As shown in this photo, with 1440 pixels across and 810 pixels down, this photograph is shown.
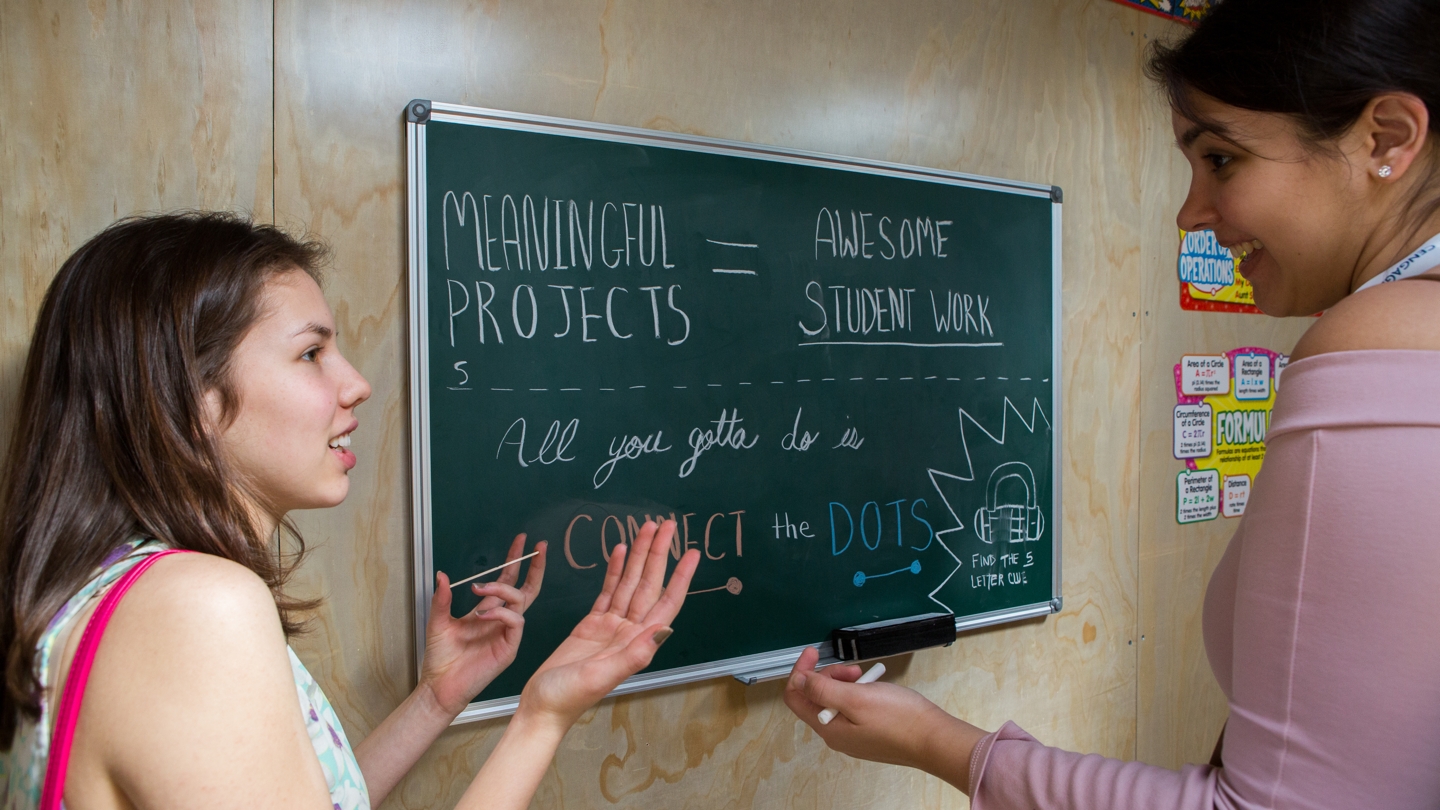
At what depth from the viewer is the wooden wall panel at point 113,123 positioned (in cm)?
117

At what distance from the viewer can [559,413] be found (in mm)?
1482

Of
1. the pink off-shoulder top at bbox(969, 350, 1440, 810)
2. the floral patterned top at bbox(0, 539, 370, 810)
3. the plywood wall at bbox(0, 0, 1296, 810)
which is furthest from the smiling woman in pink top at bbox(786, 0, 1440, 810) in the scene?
the plywood wall at bbox(0, 0, 1296, 810)

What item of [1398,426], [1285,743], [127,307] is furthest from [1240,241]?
[127,307]

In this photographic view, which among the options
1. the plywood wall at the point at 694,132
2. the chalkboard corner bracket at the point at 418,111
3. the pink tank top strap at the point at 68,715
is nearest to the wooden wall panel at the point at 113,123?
the plywood wall at the point at 694,132

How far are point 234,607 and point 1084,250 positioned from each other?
202cm

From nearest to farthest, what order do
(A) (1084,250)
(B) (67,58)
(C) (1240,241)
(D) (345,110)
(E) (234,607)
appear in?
1. (E) (234,607)
2. (C) (1240,241)
3. (B) (67,58)
4. (D) (345,110)
5. (A) (1084,250)

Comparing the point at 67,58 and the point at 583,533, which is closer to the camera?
the point at 67,58

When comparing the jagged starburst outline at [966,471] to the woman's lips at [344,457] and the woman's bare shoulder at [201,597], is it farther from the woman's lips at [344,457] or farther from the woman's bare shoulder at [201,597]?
the woman's bare shoulder at [201,597]

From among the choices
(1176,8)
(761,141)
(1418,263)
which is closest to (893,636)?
(761,141)

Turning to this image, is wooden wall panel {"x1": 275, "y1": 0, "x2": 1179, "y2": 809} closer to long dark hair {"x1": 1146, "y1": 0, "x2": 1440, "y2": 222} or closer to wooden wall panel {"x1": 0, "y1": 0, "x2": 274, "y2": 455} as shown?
wooden wall panel {"x1": 0, "y1": 0, "x2": 274, "y2": 455}

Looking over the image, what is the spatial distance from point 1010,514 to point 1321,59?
133 centimetres

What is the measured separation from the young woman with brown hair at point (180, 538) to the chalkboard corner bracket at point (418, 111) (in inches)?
17.1

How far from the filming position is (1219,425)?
7.75 feet

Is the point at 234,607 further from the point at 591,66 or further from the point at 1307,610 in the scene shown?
the point at 591,66
